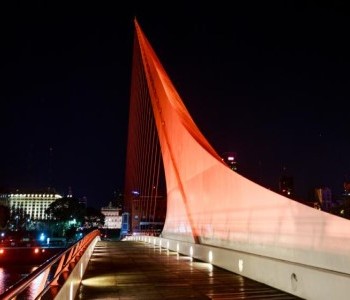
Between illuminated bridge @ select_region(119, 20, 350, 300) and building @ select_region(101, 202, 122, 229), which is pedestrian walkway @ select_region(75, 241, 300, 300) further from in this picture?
building @ select_region(101, 202, 122, 229)

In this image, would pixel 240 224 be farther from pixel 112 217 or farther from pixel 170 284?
pixel 112 217

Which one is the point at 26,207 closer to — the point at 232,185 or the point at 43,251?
the point at 43,251

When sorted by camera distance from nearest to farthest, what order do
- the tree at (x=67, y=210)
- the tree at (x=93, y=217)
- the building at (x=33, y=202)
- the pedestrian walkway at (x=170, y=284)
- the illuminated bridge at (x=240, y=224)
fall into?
1. the illuminated bridge at (x=240, y=224)
2. the pedestrian walkway at (x=170, y=284)
3. the tree at (x=67, y=210)
4. the tree at (x=93, y=217)
5. the building at (x=33, y=202)

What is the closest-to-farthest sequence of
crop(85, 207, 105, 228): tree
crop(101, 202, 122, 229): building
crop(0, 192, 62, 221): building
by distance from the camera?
crop(85, 207, 105, 228): tree
crop(0, 192, 62, 221): building
crop(101, 202, 122, 229): building

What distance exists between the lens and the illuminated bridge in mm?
5805

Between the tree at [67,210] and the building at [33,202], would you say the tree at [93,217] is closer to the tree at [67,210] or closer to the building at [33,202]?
the building at [33,202]

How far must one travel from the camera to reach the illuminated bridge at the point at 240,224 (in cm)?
580

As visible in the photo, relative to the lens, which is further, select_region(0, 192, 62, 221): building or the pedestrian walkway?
select_region(0, 192, 62, 221): building

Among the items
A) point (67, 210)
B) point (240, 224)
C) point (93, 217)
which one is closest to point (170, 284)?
point (240, 224)

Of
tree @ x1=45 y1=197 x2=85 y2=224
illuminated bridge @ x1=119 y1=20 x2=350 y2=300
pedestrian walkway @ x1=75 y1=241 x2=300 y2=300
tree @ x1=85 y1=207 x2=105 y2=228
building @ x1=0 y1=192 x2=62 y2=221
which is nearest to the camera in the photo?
illuminated bridge @ x1=119 y1=20 x2=350 y2=300

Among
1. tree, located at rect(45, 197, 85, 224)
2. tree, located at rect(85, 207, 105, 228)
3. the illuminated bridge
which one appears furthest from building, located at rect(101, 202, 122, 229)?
the illuminated bridge

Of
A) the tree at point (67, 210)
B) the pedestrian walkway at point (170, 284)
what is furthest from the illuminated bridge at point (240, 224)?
the tree at point (67, 210)

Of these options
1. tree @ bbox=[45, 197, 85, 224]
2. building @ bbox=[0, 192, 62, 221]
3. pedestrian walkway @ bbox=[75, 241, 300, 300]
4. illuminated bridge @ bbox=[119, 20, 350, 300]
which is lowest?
pedestrian walkway @ bbox=[75, 241, 300, 300]

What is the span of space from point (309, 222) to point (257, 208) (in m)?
2.03
